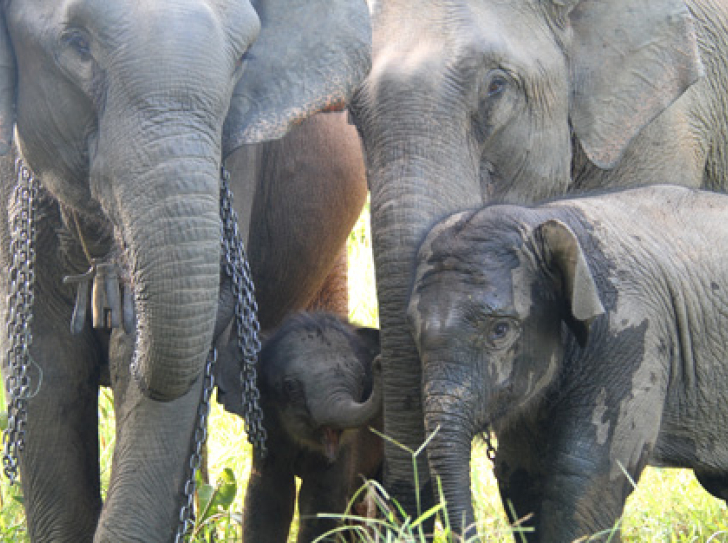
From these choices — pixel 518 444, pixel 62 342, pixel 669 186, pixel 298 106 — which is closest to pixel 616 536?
pixel 518 444

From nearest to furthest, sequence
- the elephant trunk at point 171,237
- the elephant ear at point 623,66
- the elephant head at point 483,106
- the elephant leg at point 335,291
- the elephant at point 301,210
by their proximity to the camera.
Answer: the elephant trunk at point 171,237 < the elephant head at point 483,106 < the elephant ear at point 623,66 < the elephant at point 301,210 < the elephant leg at point 335,291

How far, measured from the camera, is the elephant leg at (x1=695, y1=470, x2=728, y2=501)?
418 centimetres

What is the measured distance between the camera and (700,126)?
4.88 meters

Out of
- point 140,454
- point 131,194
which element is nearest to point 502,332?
point 131,194

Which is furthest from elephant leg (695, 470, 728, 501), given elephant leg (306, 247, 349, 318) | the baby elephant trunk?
elephant leg (306, 247, 349, 318)

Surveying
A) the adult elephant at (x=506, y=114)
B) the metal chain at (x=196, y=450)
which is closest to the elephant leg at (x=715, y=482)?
the adult elephant at (x=506, y=114)

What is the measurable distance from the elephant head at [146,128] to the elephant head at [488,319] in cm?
52

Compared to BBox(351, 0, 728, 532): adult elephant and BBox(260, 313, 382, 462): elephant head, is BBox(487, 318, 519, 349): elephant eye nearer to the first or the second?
BBox(351, 0, 728, 532): adult elephant

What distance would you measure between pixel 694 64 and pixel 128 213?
6.11ft

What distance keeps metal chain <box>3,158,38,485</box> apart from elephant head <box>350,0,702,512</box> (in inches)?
33.2

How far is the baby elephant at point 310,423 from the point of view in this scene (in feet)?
15.3

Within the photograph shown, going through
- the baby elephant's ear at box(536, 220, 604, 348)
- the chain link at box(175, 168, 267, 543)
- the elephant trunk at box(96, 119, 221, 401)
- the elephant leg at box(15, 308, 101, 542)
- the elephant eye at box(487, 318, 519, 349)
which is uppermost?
the elephant trunk at box(96, 119, 221, 401)

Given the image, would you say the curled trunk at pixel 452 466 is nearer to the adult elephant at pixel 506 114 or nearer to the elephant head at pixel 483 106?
the adult elephant at pixel 506 114

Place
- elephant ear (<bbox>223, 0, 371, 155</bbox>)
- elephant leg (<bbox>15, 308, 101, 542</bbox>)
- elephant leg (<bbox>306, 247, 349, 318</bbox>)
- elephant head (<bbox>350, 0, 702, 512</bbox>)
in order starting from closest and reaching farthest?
elephant ear (<bbox>223, 0, 371, 155</bbox>) → elephant head (<bbox>350, 0, 702, 512</bbox>) → elephant leg (<bbox>15, 308, 101, 542</bbox>) → elephant leg (<bbox>306, 247, 349, 318</bbox>)
